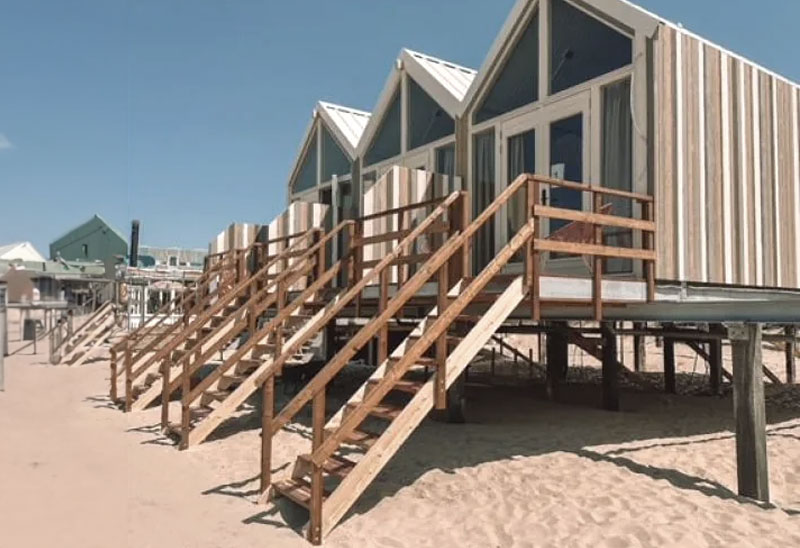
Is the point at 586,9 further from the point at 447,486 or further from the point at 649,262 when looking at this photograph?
the point at 447,486

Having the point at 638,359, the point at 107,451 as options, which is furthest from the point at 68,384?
the point at 638,359

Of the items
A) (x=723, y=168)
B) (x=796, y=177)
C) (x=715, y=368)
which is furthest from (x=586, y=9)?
(x=715, y=368)

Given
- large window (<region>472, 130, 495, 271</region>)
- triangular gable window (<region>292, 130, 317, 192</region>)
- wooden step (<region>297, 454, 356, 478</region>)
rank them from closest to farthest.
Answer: wooden step (<region>297, 454, 356, 478</region>), large window (<region>472, 130, 495, 271</region>), triangular gable window (<region>292, 130, 317, 192</region>)

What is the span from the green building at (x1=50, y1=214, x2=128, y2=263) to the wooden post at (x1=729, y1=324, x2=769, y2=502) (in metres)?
45.4

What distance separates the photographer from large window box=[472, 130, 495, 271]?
989 cm

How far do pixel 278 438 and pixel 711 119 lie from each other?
6.69m

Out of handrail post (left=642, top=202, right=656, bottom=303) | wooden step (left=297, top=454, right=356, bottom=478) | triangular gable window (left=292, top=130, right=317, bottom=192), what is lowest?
wooden step (left=297, top=454, right=356, bottom=478)

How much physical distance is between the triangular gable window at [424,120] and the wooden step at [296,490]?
6690 mm

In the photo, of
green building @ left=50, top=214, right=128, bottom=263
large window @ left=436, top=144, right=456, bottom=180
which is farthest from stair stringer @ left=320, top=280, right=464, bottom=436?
green building @ left=50, top=214, right=128, bottom=263

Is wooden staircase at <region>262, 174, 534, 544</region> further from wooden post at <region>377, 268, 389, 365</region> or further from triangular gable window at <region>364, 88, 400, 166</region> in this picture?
triangular gable window at <region>364, 88, 400, 166</region>

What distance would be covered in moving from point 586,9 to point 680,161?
241 cm

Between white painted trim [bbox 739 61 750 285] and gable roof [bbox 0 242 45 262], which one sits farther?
gable roof [bbox 0 242 45 262]

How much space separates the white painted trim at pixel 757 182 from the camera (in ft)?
28.9

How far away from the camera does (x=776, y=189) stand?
9125mm
